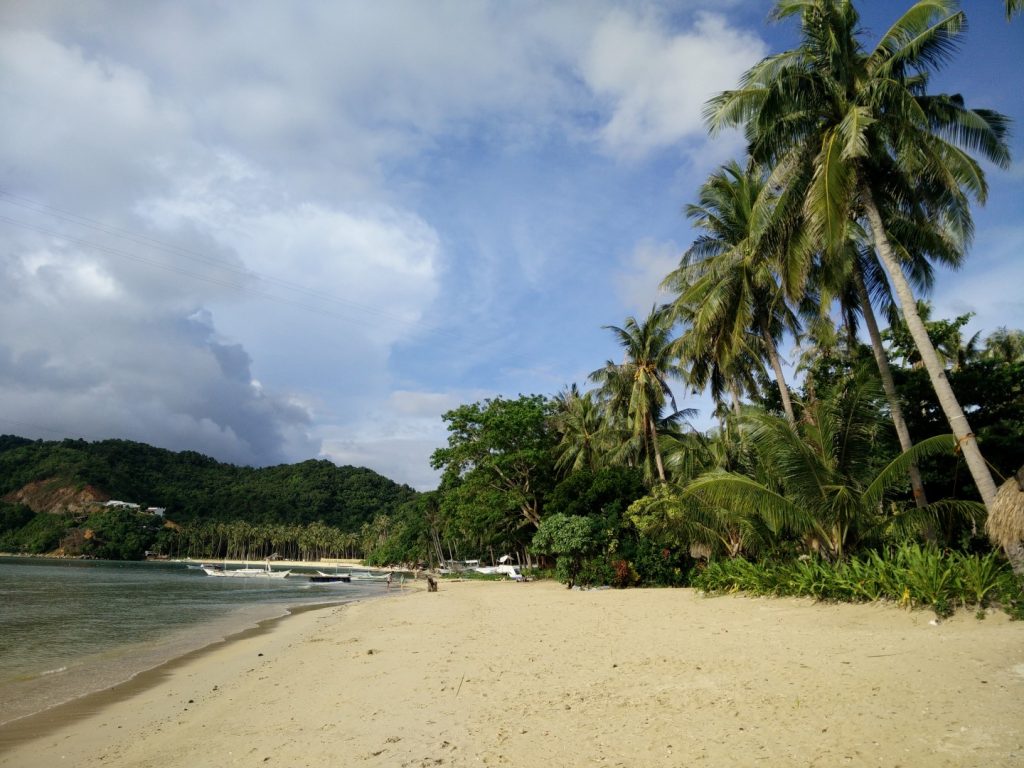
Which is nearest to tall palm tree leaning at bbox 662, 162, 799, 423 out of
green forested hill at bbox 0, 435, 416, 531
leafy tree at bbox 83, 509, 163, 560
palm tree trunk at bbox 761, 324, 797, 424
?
palm tree trunk at bbox 761, 324, 797, 424

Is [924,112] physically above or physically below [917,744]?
above

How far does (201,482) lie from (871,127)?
565 feet

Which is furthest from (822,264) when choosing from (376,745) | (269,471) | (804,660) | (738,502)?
(269,471)

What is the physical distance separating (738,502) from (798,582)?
222 centimetres

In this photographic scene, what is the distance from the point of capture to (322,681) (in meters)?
8.25

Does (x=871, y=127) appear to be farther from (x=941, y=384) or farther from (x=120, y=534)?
(x=120, y=534)

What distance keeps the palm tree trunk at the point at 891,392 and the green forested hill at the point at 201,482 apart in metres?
138

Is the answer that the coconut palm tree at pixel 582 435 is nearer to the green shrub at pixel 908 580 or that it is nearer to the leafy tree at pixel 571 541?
the leafy tree at pixel 571 541

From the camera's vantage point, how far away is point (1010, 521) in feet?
26.8

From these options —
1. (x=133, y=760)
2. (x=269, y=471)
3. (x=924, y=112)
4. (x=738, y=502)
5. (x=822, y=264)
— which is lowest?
(x=133, y=760)

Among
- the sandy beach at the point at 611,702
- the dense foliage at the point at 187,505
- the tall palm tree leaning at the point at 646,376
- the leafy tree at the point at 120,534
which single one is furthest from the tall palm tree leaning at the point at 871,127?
the leafy tree at the point at 120,534

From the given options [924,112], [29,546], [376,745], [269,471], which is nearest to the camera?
[376,745]

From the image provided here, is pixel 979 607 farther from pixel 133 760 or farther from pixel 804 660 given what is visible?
pixel 133 760

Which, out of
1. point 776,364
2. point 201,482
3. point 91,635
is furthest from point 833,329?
point 201,482
